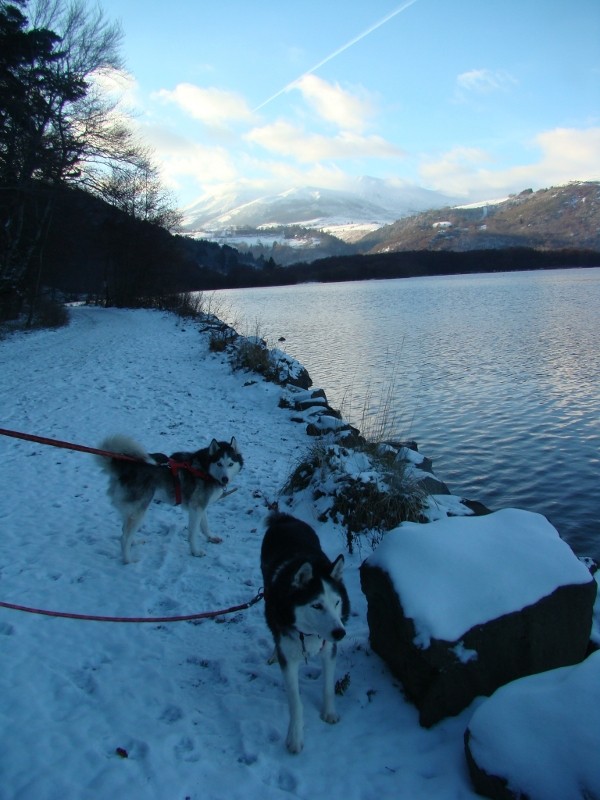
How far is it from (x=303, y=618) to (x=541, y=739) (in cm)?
164

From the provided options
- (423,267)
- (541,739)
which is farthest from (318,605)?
(423,267)

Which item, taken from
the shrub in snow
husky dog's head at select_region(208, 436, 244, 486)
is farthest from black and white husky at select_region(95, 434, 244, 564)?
the shrub in snow

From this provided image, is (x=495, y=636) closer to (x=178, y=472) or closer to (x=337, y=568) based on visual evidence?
(x=337, y=568)

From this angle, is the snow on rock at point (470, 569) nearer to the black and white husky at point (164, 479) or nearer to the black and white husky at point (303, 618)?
the black and white husky at point (303, 618)

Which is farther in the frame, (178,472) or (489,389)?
(489,389)

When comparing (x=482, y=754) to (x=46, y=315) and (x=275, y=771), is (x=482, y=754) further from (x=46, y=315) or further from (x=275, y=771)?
(x=46, y=315)

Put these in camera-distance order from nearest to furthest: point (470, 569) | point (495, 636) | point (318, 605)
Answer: point (318, 605) → point (495, 636) → point (470, 569)

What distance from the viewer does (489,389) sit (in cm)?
1802

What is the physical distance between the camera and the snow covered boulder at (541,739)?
117 inches

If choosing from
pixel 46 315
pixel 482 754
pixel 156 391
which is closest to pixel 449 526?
pixel 482 754

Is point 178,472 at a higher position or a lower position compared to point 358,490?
higher

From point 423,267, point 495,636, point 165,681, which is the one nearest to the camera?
point 495,636

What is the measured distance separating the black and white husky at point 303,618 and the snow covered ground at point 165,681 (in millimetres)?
272

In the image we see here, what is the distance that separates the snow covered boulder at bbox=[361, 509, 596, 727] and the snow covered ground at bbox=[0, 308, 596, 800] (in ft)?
1.01
